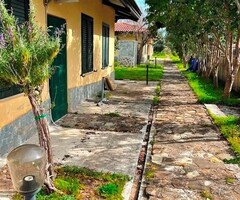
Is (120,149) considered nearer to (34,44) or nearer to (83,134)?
(83,134)

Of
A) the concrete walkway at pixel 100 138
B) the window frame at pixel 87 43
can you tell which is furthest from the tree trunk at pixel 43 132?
the window frame at pixel 87 43

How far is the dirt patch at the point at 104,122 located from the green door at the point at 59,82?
259mm

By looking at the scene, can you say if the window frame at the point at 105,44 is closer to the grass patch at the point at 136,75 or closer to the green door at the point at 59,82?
the grass patch at the point at 136,75

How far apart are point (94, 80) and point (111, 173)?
758 cm

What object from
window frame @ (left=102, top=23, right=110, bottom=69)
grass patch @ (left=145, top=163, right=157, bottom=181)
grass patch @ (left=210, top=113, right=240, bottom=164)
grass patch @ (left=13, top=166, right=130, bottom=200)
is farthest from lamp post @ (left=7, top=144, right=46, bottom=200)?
window frame @ (left=102, top=23, right=110, bottom=69)

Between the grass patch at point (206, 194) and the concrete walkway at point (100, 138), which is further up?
the concrete walkway at point (100, 138)

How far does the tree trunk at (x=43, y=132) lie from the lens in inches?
141

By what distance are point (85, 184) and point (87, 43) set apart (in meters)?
7.29

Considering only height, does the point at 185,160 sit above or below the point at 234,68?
below

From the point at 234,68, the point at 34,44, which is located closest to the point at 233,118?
the point at 234,68

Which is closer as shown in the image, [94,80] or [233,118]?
[233,118]

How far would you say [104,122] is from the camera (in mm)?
7883

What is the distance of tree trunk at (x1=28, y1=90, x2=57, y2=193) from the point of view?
357cm

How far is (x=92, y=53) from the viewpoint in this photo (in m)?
11.6
